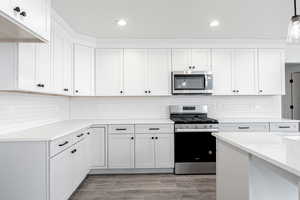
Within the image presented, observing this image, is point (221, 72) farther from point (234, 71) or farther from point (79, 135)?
point (79, 135)

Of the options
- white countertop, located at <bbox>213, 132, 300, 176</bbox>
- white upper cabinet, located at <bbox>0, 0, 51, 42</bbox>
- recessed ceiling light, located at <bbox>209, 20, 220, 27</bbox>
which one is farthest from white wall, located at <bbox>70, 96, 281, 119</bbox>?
white countertop, located at <bbox>213, 132, 300, 176</bbox>

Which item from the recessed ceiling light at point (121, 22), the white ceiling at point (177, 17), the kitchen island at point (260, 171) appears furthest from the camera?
the recessed ceiling light at point (121, 22)

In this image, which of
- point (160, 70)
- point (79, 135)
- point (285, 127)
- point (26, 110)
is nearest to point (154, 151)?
point (79, 135)

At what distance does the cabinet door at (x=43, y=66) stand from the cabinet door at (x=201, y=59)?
2.45 meters

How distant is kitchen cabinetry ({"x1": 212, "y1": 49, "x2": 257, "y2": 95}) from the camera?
399cm

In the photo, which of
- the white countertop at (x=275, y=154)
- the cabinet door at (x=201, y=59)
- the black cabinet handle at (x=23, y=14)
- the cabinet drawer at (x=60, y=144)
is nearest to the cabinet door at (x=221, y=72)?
the cabinet door at (x=201, y=59)

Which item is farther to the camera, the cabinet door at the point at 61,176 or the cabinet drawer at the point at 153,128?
the cabinet drawer at the point at 153,128

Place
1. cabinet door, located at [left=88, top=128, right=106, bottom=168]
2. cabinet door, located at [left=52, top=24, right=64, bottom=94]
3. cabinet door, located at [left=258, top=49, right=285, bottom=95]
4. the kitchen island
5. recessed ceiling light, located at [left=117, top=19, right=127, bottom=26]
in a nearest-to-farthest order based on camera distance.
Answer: the kitchen island
cabinet door, located at [left=52, top=24, right=64, bottom=94]
recessed ceiling light, located at [left=117, top=19, right=127, bottom=26]
cabinet door, located at [left=88, top=128, right=106, bottom=168]
cabinet door, located at [left=258, top=49, right=285, bottom=95]

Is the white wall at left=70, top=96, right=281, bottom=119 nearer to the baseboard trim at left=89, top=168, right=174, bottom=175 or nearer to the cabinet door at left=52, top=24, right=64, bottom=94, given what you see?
the baseboard trim at left=89, top=168, right=174, bottom=175

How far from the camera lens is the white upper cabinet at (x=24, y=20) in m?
1.43

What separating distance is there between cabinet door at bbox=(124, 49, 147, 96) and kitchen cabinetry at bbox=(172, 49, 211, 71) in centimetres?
57

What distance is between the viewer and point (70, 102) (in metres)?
4.16

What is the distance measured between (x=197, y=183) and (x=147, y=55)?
2.31 meters

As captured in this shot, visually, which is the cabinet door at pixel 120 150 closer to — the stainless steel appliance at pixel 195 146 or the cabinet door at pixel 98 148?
the cabinet door at pixel 98 148
